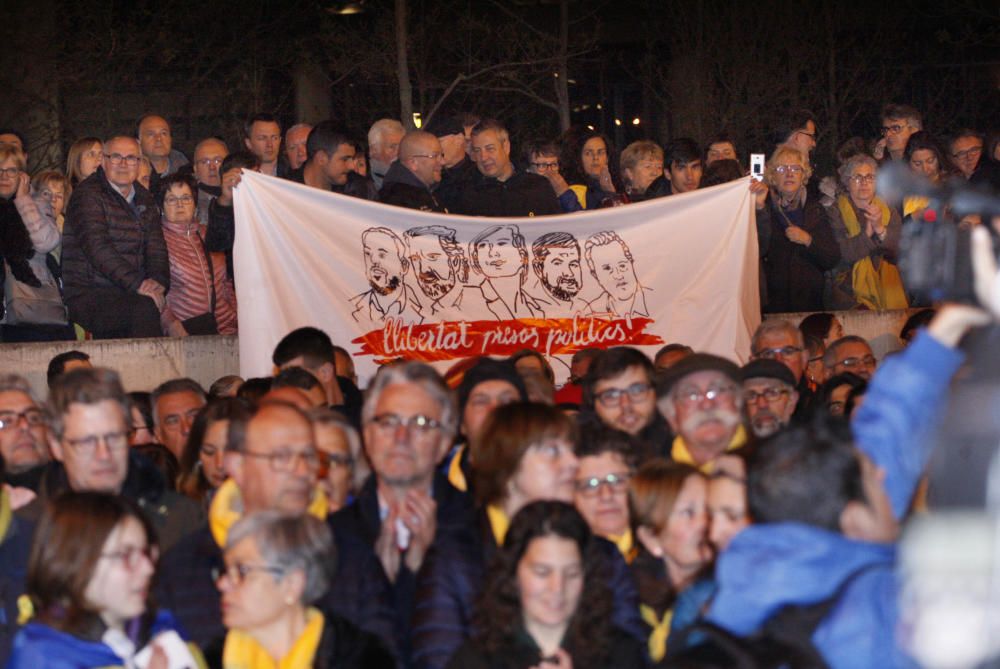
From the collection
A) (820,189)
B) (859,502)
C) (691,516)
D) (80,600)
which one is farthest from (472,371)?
(820,189)

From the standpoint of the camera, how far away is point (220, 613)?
536cm

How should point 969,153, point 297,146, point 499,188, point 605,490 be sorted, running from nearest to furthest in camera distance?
point 605,490, point 499,188, point 297,146, point 969,153

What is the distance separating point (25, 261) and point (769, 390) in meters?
5.26

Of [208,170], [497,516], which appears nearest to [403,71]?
[208,170]

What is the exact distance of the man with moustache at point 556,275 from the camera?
10.1 metres

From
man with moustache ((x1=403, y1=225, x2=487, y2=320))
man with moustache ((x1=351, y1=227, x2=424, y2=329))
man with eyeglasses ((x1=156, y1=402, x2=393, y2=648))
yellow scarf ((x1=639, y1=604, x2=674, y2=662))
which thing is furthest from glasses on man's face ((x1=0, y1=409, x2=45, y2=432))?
man with moustache ((x1=403, y1=225, x2=487, y2=320))

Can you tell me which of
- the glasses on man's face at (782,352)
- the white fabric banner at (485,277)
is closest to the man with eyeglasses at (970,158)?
the white fabric banner at (485,277)

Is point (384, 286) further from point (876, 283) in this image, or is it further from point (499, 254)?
point (876, 283)

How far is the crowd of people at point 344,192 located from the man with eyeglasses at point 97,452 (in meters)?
4.06

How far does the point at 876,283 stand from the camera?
11859mm

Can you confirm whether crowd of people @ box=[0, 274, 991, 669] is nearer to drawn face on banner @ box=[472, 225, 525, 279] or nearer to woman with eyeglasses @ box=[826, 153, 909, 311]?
drawn face on banner @ box=[472, 225, 525, 279]

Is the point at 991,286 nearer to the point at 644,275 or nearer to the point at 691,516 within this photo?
the point at 691,516

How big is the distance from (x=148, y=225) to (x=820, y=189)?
4.95 meters

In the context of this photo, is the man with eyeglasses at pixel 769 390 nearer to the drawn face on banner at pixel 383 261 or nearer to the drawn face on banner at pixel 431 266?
the drawn face on banner at pixel 431 266
